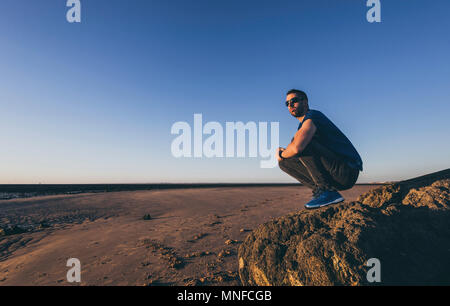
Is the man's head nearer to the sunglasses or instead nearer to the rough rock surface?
the sunglasses

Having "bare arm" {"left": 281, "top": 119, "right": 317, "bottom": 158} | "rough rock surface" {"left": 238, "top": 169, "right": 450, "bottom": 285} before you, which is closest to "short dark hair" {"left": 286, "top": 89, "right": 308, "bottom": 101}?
"bare arm" {"left": 281, "top": 119, "right": 317, "bottom": 158}

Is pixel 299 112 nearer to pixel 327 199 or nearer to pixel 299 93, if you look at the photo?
pixel 299 93

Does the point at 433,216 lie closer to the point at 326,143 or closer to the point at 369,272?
the point at 369,272

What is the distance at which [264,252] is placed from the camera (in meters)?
2.78

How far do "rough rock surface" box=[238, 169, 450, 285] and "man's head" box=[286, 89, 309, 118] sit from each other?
63.9 inches

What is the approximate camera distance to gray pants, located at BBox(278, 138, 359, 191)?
107 inches

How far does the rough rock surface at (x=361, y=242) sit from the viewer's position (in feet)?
6.59

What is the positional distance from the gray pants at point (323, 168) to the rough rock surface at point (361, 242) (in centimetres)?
41

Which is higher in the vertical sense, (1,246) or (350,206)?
(350,206)

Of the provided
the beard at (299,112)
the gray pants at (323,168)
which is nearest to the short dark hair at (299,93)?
the beard at (299,112)

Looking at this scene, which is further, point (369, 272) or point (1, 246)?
point (1, 246)

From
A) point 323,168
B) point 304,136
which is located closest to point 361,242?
point 323,168
